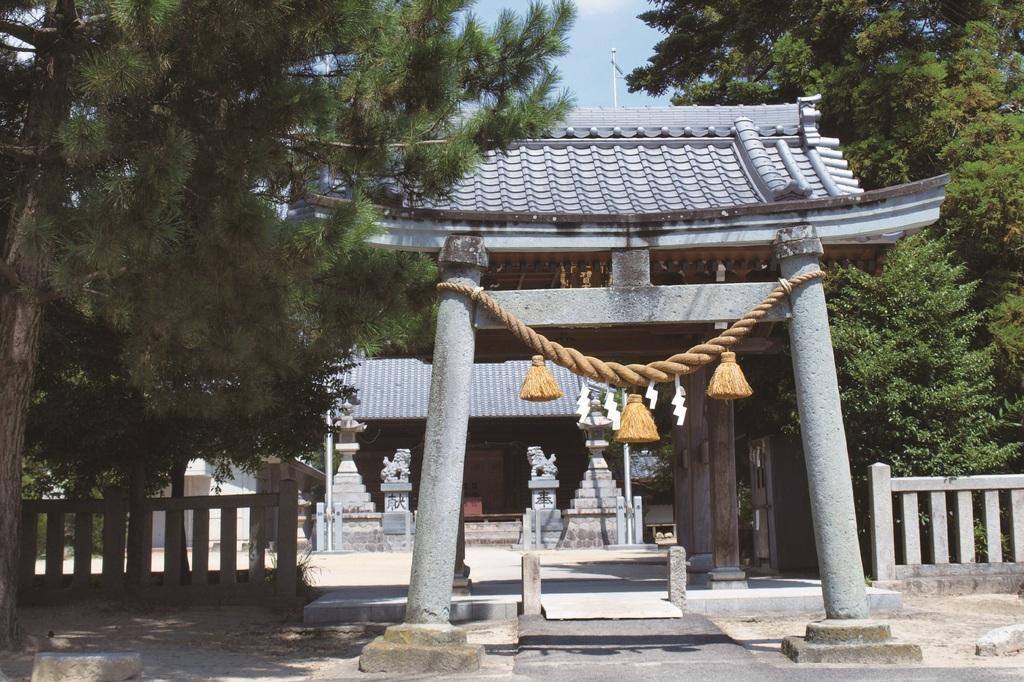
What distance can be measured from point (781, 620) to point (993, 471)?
14.4 feet

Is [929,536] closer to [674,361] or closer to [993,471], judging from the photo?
[993,471]

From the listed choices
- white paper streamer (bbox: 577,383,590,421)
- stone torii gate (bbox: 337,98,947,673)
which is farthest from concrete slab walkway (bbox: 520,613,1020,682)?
white paper streamer (bbox: 577,383,590,421)

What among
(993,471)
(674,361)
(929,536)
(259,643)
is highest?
(674,361)

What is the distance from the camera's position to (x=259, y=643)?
8812 millimetres

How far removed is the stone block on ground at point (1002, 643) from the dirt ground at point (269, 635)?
0.31 ft

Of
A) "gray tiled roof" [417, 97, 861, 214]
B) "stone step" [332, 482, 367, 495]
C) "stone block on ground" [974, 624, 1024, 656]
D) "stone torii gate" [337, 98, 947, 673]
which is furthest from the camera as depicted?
"stone step" [332, 482, 367, 495]

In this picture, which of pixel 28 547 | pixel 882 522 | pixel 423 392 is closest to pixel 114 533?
pixel 28 547

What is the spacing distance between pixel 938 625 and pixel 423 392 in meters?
21.5

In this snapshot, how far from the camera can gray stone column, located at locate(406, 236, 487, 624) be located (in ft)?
21.7

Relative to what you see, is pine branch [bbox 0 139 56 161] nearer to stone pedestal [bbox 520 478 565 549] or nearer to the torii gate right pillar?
the torii gate right pillar

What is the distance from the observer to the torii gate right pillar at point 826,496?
6.33 metres

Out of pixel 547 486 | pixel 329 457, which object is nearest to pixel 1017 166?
pixel 547 486

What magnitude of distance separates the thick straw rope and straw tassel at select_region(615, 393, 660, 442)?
196mm

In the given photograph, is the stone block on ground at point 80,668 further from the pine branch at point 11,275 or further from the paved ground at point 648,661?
the pine branch at point 11,275
